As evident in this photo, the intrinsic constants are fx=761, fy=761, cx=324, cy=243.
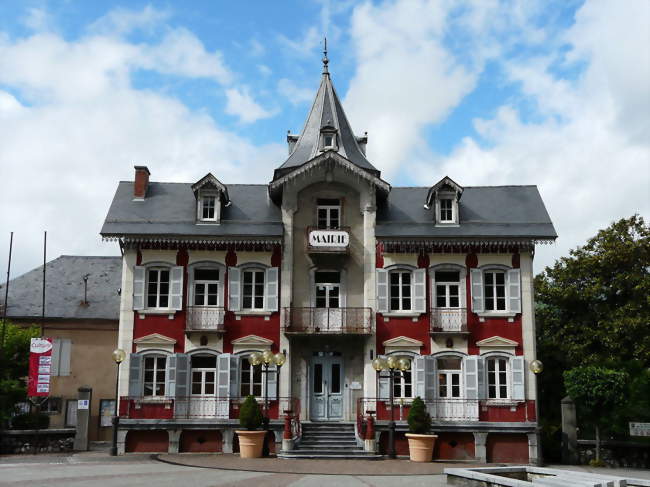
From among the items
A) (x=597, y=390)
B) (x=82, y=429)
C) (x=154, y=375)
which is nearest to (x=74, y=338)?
(x=82, y=429)

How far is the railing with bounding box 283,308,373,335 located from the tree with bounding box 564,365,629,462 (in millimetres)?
7061

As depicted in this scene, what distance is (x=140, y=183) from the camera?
2889cm

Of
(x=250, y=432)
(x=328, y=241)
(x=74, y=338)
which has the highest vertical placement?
(x=328, y=241)

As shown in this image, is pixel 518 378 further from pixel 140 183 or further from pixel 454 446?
pixel 140 183

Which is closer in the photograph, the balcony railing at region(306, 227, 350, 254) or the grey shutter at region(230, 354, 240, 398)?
the grey shutter at region(230, 354, 240, 398)

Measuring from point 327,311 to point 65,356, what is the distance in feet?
43.6

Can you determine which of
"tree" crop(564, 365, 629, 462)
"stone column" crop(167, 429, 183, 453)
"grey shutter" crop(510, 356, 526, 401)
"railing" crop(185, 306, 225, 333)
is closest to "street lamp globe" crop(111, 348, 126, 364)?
"railing" crop(185, 306, 225, 333)

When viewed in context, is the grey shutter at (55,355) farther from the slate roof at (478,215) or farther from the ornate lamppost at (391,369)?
the slate roof at (478,215)

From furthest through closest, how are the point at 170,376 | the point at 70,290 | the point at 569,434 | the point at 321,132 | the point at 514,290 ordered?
the point at 70,290 → the point at 321,132 → the point at 514,290 → the point at 170,376 → the point at 569,434

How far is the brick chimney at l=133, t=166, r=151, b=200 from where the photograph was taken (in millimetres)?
28766

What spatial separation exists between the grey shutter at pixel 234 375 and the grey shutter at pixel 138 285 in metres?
3.74

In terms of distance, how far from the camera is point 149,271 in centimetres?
2717

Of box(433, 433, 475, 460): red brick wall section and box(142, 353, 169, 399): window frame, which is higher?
box(142, 353, 169, 399): window frame

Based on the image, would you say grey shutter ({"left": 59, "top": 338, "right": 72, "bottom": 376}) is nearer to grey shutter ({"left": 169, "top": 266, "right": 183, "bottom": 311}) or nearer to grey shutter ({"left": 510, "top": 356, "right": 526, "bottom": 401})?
grey shutter ({"left": 169, "top": 266, "right": 183, "bottom": 311})
